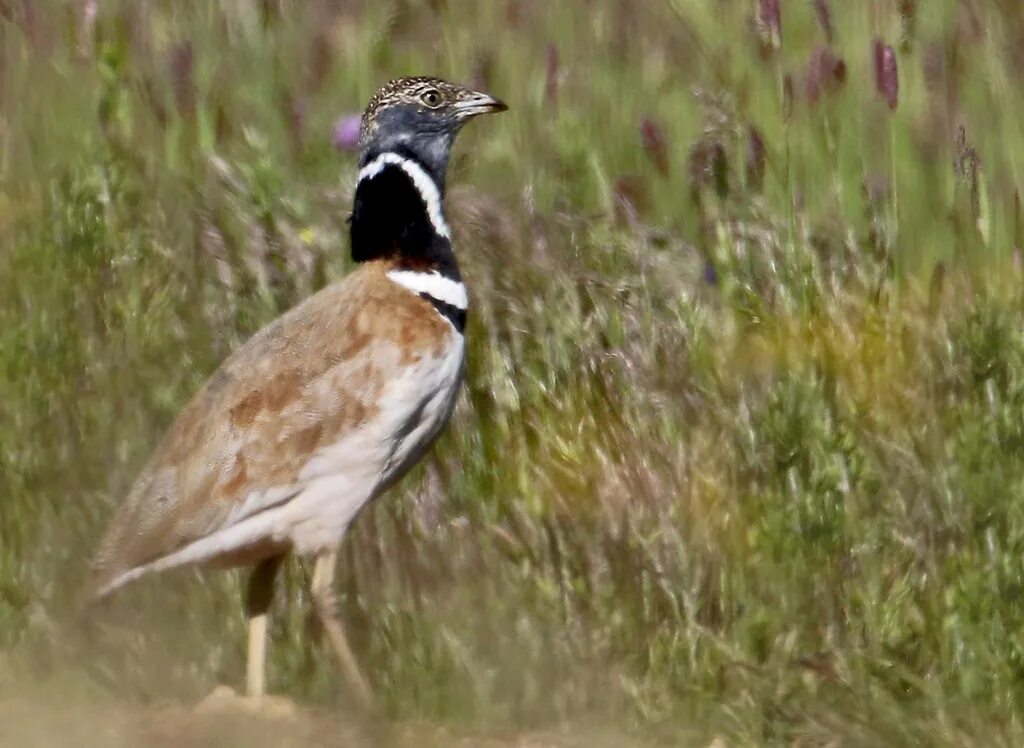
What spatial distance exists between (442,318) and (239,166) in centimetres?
115

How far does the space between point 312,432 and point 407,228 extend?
0.61m

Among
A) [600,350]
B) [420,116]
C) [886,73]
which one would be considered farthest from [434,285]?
[886,73]

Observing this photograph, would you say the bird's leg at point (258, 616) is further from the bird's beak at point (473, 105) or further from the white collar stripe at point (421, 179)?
the bird's beak at point (473, 105)

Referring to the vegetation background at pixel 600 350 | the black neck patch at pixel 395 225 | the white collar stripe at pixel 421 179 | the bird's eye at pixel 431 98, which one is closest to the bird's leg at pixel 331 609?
the vegetation background at pixel 600 350

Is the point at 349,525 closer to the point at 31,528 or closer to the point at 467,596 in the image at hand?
the point at 467,596

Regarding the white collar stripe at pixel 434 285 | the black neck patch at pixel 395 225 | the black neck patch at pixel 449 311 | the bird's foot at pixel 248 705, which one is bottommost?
the bird's foot at pixel 248 705

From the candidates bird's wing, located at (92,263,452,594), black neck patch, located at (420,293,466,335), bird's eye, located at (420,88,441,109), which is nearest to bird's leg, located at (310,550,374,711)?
bird's wing, located at (92,263,452,594)

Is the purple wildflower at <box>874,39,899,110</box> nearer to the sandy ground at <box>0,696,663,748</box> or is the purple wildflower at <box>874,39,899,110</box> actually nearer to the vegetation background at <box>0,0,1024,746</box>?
the vegetation background at <box>0,0,1024,746</box>

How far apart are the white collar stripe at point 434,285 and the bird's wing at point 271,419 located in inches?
1.6

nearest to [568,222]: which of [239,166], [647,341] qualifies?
[647,341]

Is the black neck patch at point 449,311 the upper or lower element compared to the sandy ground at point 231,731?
upper

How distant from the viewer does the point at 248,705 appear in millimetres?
4168

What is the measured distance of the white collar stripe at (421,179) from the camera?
4746mm

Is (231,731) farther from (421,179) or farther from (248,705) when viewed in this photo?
(421,179)
